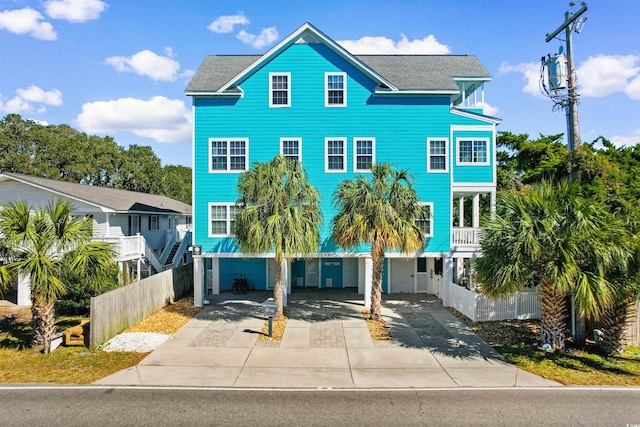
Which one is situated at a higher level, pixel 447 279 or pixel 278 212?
pixel 278 212

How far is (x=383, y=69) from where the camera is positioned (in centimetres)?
1997

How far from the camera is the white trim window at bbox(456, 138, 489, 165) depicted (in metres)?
17.8

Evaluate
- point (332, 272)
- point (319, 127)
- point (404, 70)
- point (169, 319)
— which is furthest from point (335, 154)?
point (169, 319)

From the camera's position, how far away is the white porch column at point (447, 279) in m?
17.5

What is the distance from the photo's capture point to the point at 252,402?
8367 millimetres

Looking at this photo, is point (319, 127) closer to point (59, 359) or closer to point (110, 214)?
point (110, 214)

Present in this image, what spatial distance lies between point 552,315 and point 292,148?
1185 cm

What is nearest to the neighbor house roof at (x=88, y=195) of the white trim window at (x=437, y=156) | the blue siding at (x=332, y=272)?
the blue siding at (x=332, y=272)

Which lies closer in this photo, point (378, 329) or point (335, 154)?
point (378, 329)

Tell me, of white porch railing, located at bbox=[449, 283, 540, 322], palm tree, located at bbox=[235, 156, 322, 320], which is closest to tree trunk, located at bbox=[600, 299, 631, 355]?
white porch railing, located at bbox=[449, 283, 540, 322]

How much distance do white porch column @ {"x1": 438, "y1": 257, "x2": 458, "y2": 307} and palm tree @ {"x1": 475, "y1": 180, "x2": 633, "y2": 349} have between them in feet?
19.0

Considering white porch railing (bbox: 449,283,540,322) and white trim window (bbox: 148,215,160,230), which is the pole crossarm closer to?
white porch railing (bbox: 449,283,540,322)

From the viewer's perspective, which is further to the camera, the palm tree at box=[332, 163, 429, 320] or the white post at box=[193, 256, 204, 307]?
the white post at box=[193, 256, 204, 307]

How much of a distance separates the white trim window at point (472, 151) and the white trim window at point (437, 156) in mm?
669
